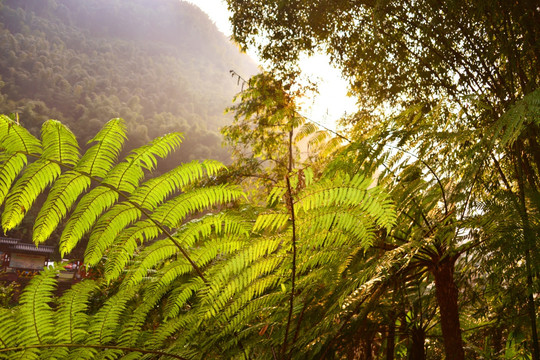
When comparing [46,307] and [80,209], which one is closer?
[80,209]

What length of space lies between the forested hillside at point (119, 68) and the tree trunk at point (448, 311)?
68.4 feet

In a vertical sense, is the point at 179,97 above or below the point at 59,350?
above

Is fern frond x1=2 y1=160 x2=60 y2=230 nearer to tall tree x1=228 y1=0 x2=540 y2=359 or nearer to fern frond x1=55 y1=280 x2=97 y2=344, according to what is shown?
fern frond x1=55 y1=280 x2=97 y2=344

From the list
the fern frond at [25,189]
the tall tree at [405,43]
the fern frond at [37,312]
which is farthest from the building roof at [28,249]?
the fern frond at [25,189]

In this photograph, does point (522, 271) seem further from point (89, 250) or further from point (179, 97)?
point (179, 97)

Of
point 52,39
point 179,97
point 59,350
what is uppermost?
point 52,39

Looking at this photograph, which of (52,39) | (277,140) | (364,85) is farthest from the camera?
(52,39)

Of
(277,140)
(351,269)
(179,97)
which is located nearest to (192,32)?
(179,97)

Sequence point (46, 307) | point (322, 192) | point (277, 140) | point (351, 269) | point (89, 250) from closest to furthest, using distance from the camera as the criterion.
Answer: point (322, 192) < point (89, 250) < point (46, 307) < point (351, 269) < point (277, 140)

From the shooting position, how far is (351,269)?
133 centimetres

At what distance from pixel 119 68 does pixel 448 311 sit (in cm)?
5183

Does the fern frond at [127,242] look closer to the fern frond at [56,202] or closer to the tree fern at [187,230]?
the tree fern at [187,230]

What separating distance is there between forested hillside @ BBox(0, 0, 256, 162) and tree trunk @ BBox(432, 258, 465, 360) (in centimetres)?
2083

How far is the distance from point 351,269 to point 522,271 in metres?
0.73
